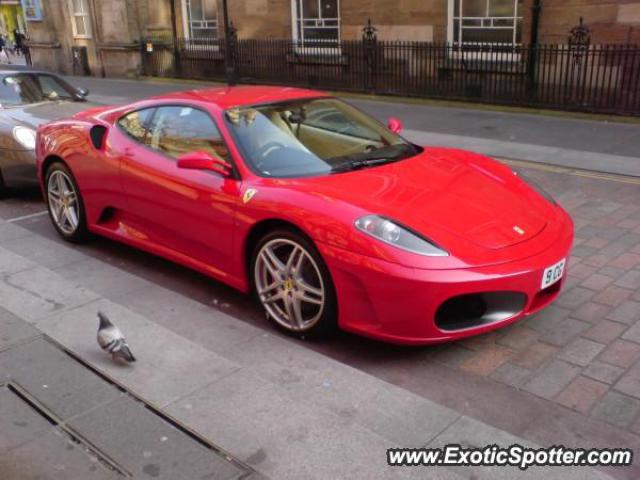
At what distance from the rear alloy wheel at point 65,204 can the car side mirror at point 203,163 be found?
1880mm

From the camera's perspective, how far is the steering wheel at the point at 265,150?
4.32 metres

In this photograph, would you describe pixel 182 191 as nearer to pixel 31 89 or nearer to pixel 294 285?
pixel 294 285

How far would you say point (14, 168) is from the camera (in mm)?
7387

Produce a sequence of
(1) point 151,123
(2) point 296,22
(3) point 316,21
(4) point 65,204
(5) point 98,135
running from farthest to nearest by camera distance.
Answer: (2) point 296,22
(3) point 316,21
(4) point 65,204
(5) point 98,135
(1) point 151,123

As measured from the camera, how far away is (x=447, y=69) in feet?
46.7

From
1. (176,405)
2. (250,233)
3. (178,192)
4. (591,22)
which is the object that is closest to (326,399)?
(176,405)

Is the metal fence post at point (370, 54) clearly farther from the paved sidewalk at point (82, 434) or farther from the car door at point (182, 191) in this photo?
the paved sidewalk at point (82, 434)

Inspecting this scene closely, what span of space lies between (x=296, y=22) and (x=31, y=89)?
405 inches

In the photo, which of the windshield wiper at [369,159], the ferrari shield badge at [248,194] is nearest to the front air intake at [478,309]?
the windshield wiper at [369,159]

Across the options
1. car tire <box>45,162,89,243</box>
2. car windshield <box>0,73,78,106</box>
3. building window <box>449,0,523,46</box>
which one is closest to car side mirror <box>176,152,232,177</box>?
car tire <box>45,162,89,243</box>

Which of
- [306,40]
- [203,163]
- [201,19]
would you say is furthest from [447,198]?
[201,19]

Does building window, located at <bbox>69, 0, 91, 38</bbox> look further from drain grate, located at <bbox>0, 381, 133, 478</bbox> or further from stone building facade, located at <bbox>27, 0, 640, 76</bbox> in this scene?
drain grate, located at <bbox>0, 381, 133, 478</bbox>

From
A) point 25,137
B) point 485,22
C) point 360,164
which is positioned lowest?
point 25,137

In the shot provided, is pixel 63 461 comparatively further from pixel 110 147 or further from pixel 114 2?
pixel 114 2
